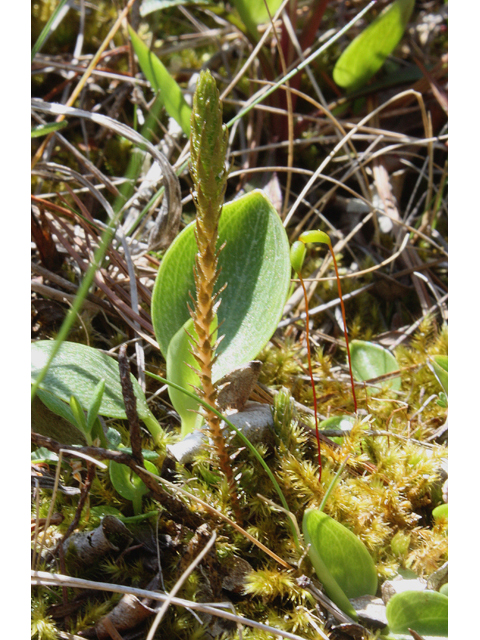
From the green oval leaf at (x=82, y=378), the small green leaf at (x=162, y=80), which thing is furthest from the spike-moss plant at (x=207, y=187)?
the small green leaf at (x=162, y=80)

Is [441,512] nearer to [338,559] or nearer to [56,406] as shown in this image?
[338,559]

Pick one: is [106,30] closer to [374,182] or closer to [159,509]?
[374,182]

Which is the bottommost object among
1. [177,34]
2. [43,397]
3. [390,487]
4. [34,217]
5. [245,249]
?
[390,487]

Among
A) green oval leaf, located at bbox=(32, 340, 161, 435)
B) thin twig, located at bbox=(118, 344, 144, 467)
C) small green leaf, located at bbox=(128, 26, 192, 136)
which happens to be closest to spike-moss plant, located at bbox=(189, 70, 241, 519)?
thin twig, located at bbox=(118, 344, 144, 467)

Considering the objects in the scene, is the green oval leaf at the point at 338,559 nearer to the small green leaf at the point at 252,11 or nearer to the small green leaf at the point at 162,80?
the small green leaf at the point at 162,80

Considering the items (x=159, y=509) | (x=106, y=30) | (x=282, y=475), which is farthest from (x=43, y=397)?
(x=106, y=30)

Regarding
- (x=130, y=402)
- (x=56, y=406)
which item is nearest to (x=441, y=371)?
(x=130, y=402)
